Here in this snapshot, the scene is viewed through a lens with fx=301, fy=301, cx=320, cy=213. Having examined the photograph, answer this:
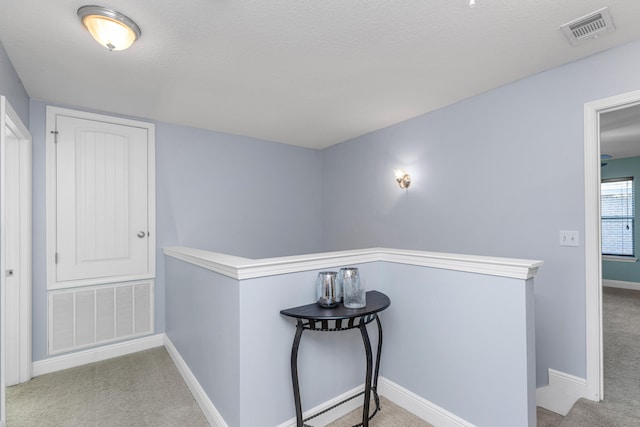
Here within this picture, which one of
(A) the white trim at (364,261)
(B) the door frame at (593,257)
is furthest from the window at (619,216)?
(A) the white trim at (364,261)

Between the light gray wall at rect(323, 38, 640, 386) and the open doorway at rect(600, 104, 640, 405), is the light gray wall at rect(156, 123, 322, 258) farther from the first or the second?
the open doorway at rect(600, 104, 640, 405)

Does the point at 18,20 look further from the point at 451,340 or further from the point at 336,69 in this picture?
the point at 451,340

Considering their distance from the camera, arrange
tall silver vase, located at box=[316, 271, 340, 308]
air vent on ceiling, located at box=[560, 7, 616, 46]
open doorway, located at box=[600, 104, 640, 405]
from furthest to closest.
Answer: open doorway, located at box=[600, 104, 640, 405] → tall silver vase, located at box=[316, 271, 340, 308] → air vent on ceiling, located at box=[560, 7, 616, 46]

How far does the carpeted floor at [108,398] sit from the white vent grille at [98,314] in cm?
25

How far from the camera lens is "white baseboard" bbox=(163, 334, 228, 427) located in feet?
5.86

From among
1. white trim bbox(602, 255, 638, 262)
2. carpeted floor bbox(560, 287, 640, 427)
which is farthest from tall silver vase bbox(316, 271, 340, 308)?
white trim bbox(602, 255, 638, 262)

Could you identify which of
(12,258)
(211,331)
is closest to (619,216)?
(211,331)

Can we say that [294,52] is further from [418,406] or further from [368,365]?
[418,406]

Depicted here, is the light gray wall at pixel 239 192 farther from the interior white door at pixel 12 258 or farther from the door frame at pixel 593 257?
the door frame at pixel 593 257

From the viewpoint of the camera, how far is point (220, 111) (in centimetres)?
291

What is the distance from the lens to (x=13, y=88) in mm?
2049

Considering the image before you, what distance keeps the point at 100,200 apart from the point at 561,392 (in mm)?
4051

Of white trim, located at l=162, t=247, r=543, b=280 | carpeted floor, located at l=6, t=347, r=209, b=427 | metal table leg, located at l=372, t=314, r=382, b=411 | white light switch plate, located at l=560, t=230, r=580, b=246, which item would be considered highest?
white light switch plate, located at l=560, t=230, r=580, b=246

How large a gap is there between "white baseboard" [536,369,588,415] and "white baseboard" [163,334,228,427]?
220cm
